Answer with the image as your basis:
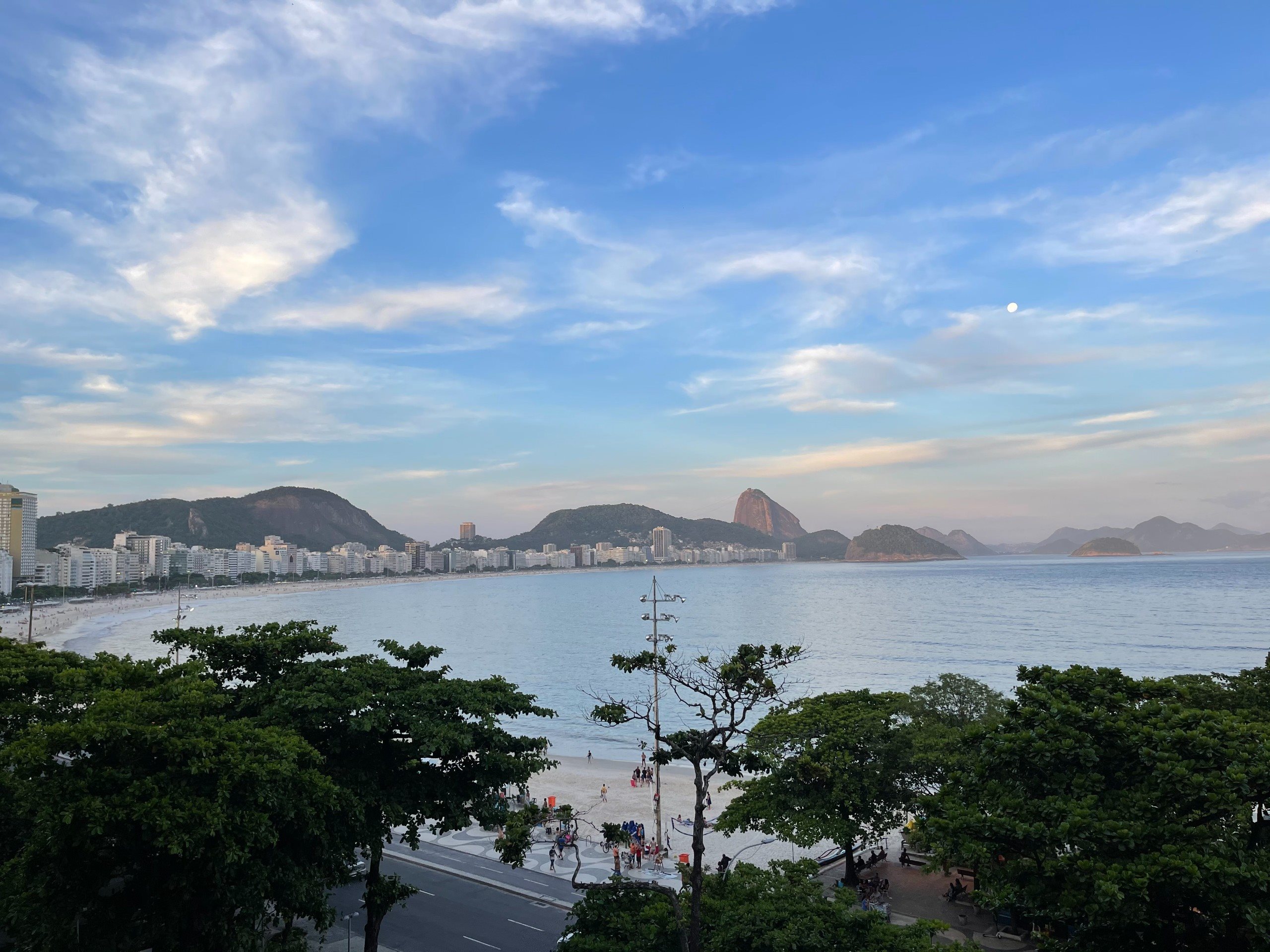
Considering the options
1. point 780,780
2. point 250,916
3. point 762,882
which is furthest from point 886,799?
point 250,916

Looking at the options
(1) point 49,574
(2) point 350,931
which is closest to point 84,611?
(1) point 49,574

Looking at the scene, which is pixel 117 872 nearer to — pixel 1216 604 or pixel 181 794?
pixel 181 794

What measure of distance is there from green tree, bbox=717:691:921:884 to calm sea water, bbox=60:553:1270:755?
1869 cm

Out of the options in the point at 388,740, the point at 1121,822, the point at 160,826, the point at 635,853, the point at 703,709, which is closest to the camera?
the point at 1121,822

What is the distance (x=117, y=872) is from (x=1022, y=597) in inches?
6036

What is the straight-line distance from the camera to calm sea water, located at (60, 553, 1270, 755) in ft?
A: 221

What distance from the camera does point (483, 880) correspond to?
939 inches

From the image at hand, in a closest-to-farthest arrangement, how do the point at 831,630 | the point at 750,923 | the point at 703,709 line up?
the point at 703,709 → the point at 750,923 → the point at 831,630

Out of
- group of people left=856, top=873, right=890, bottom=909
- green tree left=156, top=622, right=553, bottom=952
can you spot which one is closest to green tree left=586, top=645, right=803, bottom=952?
green tree left=156, top=622, right=553, bottom=952

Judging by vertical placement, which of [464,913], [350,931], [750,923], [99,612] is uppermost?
[750,923]

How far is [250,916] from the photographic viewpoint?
1262 cm

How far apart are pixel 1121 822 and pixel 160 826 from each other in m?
13.0

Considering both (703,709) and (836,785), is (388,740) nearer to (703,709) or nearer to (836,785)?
(703,709)

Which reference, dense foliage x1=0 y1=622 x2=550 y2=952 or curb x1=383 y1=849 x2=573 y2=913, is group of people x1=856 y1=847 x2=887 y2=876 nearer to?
curb x1=383 y1=849 x2=573 y2=913
